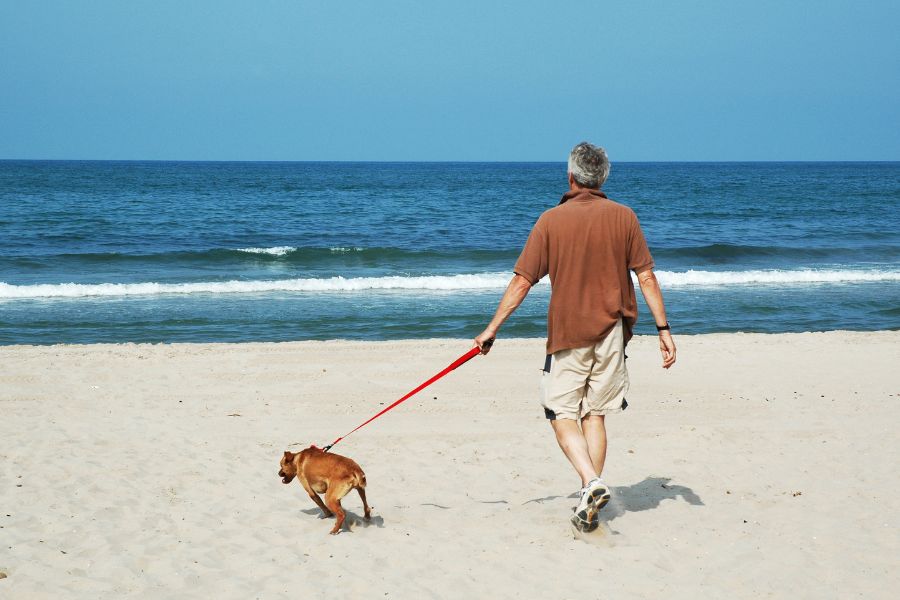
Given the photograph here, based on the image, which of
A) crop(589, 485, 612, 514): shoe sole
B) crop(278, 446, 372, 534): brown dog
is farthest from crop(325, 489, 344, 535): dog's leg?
crop(589, 485, 612, 514): shoe sole

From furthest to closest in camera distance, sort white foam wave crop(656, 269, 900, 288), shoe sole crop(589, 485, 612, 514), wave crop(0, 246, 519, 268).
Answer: wave crop(0, 246, 519, 268)
white foam wave crop(656, 269, 900, 288)
shoe sole crop(589, 485, 612, 514)

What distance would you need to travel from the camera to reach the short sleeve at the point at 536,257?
4.23 m

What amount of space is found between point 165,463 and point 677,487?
3368 millimetres

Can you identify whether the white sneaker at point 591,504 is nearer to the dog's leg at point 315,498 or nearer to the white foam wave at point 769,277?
the dog's leg at point 315,498

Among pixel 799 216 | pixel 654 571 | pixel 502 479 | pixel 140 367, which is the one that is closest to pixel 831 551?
pixel 654 571

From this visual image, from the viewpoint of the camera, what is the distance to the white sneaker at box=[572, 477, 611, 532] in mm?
4176

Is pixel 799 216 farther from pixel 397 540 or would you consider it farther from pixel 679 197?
pixel 397 540

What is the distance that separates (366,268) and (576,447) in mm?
17577

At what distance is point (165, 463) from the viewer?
Result: 233 inches

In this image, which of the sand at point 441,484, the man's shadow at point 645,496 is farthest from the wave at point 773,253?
the man's shadow at point 645,496

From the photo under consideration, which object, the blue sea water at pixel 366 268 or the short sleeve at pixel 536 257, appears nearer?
the short sleeve at pixel 536 257

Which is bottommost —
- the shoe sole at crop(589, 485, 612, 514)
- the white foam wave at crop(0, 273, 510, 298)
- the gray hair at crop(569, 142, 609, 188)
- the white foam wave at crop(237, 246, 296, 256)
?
the white foam wave at crop(0, 273, 510, 298)

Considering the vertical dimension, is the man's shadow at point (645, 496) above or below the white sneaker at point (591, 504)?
below

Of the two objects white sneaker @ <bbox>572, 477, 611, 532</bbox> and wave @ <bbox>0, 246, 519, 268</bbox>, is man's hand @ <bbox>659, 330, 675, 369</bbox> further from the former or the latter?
wave @ <bbox>0, 246, 519, 268</bbox>
